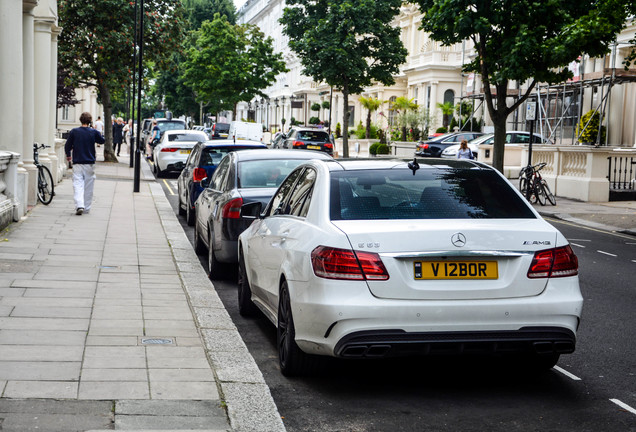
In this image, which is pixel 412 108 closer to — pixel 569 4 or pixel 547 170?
pixel 547 170

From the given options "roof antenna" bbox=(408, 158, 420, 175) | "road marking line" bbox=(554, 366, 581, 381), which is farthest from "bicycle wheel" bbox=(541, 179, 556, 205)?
"roof antenna" bbox=(408, 158, 420, 175)

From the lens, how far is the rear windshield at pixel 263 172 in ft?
35.7

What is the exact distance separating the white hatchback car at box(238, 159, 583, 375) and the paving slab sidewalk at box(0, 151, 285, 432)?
0.66 m

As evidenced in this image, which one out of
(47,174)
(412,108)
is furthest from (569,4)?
(412,108)

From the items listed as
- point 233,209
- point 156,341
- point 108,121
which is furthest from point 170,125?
point 156,341

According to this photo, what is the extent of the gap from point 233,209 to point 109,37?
82.5ft

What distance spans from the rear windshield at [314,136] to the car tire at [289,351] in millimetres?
37338

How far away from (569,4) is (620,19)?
503 cm

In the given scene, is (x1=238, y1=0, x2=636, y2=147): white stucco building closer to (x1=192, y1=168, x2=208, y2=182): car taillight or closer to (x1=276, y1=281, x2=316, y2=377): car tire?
(x1=192, y1=168, x2=208, y2=182): car taillight

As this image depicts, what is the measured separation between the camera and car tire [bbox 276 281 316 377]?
6012mm

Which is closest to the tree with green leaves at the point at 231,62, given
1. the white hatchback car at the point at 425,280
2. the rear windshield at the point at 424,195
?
the rear windshield at the point at 424,195

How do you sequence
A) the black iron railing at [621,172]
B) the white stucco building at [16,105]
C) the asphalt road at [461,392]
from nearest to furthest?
the asphalt road at [461,392]
the white stucco building at [16,105]
the black iron railing at [621,172]

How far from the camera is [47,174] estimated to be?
1833 cm

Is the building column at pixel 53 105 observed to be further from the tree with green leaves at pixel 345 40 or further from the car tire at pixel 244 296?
the tree with green leaves at pixel 345 40
